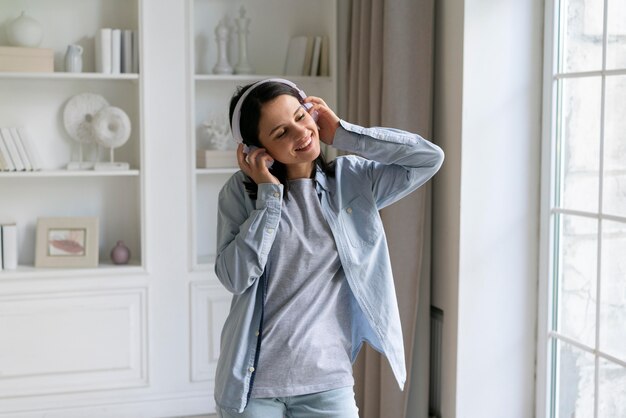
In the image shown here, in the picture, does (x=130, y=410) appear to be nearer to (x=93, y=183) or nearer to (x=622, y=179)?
(x=93, y=183)

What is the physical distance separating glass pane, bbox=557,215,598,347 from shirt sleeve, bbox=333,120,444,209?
108 cm

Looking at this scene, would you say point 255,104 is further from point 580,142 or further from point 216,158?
point 216,158

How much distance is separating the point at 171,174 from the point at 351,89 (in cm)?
91

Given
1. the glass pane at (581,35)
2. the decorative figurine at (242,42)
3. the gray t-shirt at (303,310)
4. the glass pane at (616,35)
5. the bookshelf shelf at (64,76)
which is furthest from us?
the decorative figurine at (242,42)

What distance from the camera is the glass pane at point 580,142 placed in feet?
9.21

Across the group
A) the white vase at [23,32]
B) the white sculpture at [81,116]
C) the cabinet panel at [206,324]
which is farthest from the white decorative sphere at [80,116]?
the cabinet panel at [206,324]

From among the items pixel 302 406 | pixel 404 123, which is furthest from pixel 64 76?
pixel 302 406

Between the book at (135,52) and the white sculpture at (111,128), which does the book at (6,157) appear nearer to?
the white sculpture at (111,128)

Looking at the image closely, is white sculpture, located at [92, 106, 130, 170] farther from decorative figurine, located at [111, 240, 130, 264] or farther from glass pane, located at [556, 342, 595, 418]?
glass pane, located at [556, 342, 595, 418]

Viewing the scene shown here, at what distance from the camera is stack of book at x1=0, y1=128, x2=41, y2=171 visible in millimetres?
3676

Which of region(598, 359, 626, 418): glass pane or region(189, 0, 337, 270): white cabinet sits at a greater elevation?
region(189, 0, 337, 270): white cabinet

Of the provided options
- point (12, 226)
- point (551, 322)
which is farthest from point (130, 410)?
point (551, 322)

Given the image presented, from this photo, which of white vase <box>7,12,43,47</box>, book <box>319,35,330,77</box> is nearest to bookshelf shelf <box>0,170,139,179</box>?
white vase <box>7,12,43,47</box>

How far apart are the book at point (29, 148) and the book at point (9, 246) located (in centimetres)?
29
